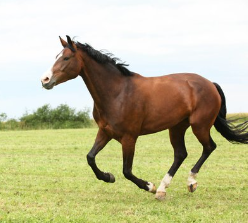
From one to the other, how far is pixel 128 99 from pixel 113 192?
194cm

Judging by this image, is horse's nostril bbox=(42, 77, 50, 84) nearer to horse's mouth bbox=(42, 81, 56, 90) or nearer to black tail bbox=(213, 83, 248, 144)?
horse's mouth bbox=(42, 81, 56, 90)

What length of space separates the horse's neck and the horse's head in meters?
0.18

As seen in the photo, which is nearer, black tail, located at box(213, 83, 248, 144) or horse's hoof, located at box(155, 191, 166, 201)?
horse's hoof, located at box(155, 191, 166, 201)

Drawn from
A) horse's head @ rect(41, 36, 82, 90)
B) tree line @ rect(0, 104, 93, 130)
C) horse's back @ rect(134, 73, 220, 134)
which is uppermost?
horse's head @ rect(41, 36, 82, 90)

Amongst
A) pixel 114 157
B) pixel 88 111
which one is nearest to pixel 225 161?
pixel 114 157

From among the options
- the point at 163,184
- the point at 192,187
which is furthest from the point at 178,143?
the point at 163,184

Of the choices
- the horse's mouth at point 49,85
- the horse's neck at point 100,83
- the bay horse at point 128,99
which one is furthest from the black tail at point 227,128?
the horse's mouth at point 49,85

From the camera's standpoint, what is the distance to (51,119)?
3547 centimetres

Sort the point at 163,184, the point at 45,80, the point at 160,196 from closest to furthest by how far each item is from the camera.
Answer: the point at 45,80
the point at 160,196
the point at 163,184

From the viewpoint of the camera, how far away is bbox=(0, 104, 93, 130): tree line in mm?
34625

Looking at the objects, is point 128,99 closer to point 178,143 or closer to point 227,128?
point 178,143

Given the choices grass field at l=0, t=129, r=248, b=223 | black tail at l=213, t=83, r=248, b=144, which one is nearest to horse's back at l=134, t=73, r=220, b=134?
black tail at l=213, t=83, r=248, b=144

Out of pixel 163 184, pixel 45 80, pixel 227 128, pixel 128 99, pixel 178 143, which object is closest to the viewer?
pixel 45 80

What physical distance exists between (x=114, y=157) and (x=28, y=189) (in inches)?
A: 256
